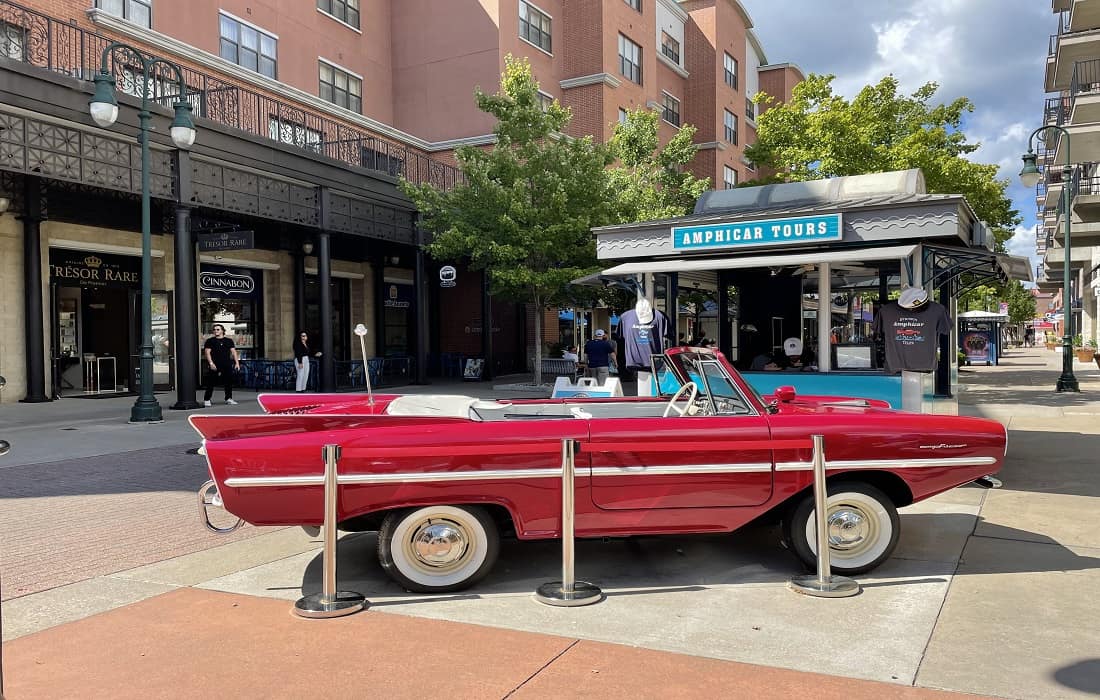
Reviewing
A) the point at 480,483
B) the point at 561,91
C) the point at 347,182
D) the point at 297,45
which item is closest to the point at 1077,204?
the point at 561,91

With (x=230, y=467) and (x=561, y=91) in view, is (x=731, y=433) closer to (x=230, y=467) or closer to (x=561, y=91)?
(x=230, y=467)

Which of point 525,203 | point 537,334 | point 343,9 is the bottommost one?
point 537,334

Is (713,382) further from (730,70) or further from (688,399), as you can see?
(730,70)

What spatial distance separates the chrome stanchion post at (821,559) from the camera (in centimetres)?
452

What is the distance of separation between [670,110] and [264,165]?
85.0 feet

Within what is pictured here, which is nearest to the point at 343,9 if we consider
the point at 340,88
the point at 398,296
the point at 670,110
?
the point at 340,88

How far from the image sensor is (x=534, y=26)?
99.8 ft

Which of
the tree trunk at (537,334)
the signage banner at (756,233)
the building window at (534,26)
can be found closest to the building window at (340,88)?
the building window at (534,26)

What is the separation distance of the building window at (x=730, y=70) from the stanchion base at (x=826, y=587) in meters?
41.4

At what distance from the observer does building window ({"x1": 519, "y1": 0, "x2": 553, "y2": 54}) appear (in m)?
29.7

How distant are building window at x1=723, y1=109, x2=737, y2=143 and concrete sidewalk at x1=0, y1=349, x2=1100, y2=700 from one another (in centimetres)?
3869

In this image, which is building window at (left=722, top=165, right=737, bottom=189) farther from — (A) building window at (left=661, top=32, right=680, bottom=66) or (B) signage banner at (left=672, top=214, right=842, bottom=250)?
(B) signage banner at (left=672, top=214, right=842, bottom=250)

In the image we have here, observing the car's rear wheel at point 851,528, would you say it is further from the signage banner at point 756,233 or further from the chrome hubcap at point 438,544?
the signage banner at point 756,233

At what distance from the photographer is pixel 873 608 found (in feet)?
14.1
